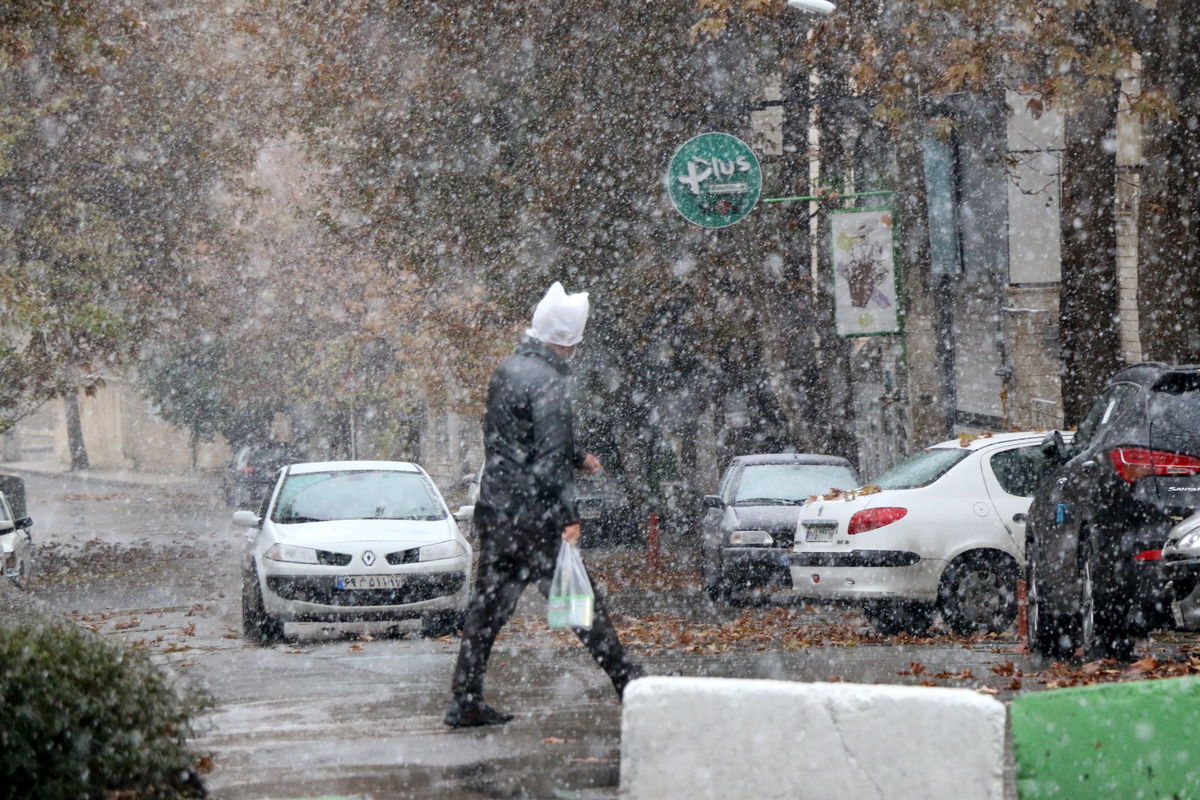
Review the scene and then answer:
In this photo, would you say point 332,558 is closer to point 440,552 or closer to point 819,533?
point 440,552

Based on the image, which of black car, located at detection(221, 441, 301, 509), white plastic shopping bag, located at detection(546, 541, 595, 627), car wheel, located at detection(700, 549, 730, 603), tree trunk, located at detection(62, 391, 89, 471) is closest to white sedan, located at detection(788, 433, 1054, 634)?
car wheel, located at detection(700, 549, 730, 603)

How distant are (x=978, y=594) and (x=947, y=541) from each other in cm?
47

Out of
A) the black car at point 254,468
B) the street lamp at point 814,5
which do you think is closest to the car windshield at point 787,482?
the street lamp at point 814,5

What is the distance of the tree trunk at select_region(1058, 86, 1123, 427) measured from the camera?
43.3 ft

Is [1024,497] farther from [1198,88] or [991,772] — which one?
[991,772]

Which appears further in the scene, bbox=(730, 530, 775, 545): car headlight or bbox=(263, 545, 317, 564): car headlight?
bbox=(730, 530, 775, 545): car headlight

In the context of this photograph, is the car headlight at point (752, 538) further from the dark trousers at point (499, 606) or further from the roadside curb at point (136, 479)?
the roadside curb at point (136, 479)

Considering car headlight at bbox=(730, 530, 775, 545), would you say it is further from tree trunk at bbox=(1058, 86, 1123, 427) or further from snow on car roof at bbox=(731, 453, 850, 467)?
tree trunk at bbox=(1058, 86, 1123, 427)

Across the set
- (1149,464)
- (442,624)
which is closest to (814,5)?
(442,624)

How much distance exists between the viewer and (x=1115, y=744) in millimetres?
4719

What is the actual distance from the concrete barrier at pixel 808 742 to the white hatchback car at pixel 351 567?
28.8ft

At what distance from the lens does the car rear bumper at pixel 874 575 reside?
40.6ft

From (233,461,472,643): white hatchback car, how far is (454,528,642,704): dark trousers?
6143 mm

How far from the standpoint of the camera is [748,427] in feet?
88.0
